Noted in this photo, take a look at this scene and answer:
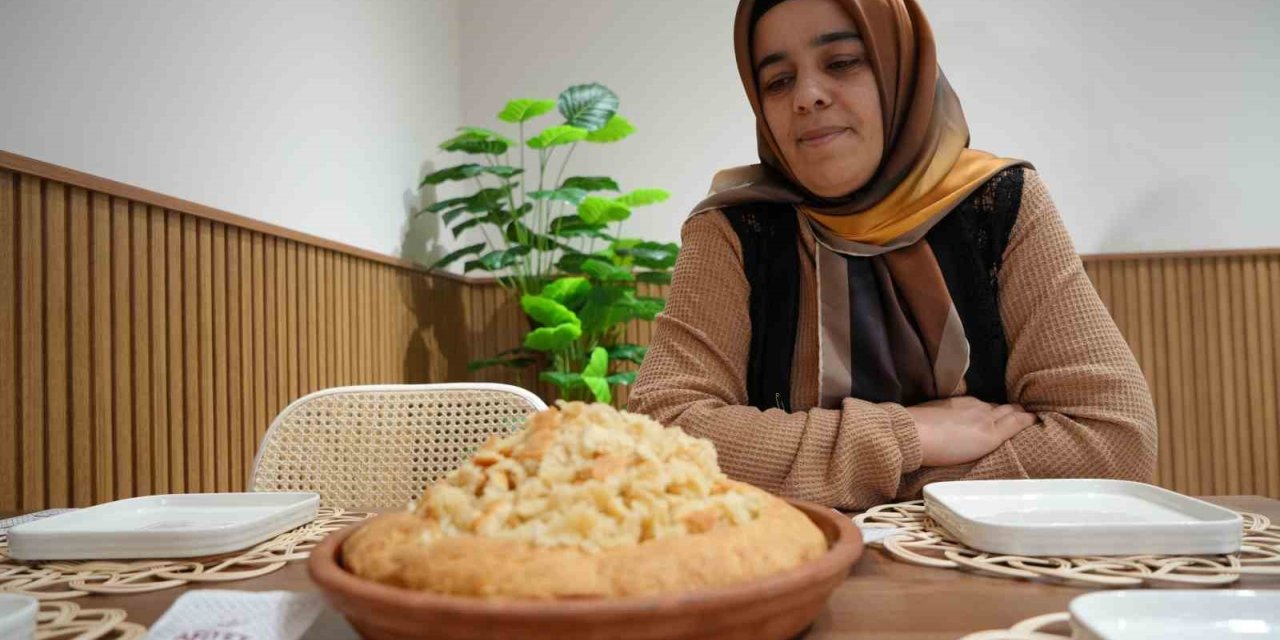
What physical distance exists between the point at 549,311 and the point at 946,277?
2.34 meters

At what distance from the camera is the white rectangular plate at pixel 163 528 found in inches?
27.2

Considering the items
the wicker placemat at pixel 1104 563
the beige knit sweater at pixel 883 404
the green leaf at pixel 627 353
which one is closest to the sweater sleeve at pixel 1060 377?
the beige knit sweater at pixel 883 404

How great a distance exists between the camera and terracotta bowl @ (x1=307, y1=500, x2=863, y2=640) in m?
0.36

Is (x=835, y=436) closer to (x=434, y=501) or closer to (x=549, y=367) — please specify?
(x=434, y=501)

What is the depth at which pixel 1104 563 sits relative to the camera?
0.61 m

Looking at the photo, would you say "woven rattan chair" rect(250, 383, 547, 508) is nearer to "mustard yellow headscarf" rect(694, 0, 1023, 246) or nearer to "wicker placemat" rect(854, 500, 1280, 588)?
"mustard yellow headscarf" rect(694, 0, 1023, 246)

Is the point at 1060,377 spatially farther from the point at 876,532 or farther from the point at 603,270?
the point at 603,270

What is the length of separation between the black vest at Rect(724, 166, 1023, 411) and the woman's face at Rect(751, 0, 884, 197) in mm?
141

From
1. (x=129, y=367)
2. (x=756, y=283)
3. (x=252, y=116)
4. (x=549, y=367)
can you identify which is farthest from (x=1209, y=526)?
(x=549, y=367)

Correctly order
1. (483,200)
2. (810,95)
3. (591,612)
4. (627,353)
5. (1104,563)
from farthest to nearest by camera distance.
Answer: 1. (627,353)
2. (483,200)
3. (810,95)
4. (1104,563)
5. (591,612)

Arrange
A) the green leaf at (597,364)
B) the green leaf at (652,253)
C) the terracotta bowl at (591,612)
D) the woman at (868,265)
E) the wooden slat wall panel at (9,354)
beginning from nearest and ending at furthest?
the terracotta bowl at (591,612) → the woman at (868,265) → the wooden slat wall panel at (9,354) → the green leaf at (597,364) → the green leaf at (652,253)

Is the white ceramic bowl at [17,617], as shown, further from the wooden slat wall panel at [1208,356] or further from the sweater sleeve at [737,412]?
the wooden slat wall panel at [1208,356]

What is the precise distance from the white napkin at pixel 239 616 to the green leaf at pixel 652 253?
126 inches

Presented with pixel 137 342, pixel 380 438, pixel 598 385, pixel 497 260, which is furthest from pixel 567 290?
pixel 380 438
